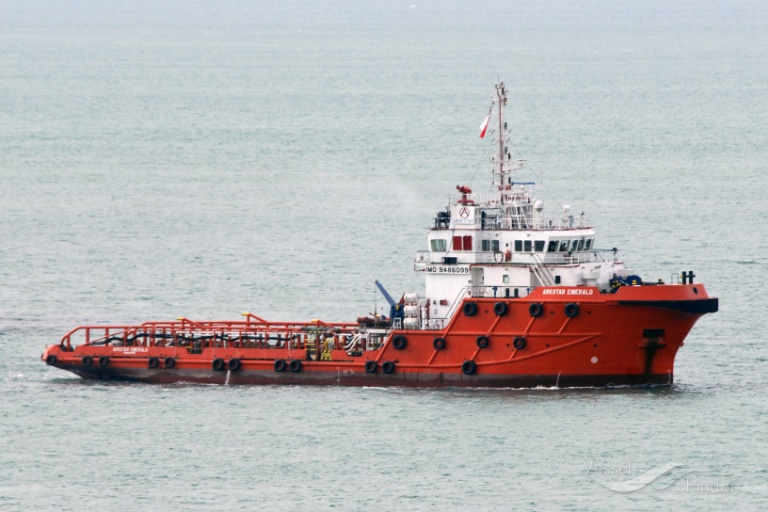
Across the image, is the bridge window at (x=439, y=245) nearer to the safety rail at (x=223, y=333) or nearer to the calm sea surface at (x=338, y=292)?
the safety rail at (x=223, y=333)

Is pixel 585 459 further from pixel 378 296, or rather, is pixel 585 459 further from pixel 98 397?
pixel 378 296

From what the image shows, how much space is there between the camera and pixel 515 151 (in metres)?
137

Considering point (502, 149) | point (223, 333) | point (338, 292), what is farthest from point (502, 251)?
point (338, 292)

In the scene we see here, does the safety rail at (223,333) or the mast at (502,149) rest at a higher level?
the mast at (502,149)

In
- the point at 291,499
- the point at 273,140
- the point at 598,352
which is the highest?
the point at 273,140

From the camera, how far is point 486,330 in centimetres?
6412

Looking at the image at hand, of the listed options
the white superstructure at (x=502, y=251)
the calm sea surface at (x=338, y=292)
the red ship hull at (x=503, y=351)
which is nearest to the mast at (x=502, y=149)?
the white superstructure at (x=502, y=251)

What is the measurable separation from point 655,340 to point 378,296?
23.4 metres

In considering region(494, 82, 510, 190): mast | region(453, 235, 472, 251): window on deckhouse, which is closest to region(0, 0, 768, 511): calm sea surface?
region(453, 235, 472, 251): window on deckhouse

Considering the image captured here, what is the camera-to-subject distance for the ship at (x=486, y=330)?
63.2m

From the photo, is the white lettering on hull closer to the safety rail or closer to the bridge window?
the bridge window

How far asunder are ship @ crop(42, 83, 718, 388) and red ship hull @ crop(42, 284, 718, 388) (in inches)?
1.3

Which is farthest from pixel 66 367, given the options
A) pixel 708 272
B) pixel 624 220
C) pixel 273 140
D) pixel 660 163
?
pixel 273 140

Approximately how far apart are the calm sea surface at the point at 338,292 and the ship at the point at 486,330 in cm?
81
